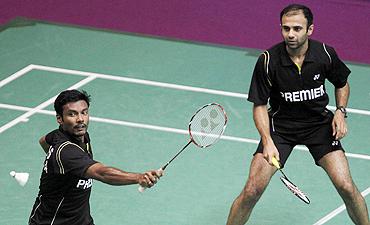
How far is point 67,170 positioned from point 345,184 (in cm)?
254

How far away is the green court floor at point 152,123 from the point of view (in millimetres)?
10617

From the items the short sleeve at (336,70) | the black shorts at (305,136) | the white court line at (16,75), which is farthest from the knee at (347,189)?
the white court line at (16,75)

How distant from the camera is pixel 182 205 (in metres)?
10.6

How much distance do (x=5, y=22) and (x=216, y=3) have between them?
297cm

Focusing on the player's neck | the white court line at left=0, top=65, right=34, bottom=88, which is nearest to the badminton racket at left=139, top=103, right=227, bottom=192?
the player's neck

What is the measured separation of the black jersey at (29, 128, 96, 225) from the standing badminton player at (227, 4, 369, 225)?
1640 mm

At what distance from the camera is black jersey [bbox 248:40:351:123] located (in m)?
9.30

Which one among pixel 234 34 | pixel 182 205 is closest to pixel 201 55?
pixel 234 34

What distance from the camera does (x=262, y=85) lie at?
933 centimetres

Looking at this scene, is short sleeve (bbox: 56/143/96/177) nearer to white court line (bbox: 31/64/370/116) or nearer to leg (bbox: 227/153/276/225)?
leg (bbox: 227/153/276/225)

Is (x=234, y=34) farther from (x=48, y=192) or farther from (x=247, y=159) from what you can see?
(x=48, y=192)

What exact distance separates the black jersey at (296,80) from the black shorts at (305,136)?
2.2 inches

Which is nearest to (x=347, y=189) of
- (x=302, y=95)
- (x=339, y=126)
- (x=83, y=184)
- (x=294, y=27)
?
(x=339, y=126)

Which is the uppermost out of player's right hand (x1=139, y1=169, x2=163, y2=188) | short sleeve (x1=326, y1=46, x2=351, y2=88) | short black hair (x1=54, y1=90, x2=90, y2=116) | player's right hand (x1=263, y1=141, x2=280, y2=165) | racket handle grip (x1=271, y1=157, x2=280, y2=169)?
short black hair (x1=54, y1=90, x2=90, y2=116)
